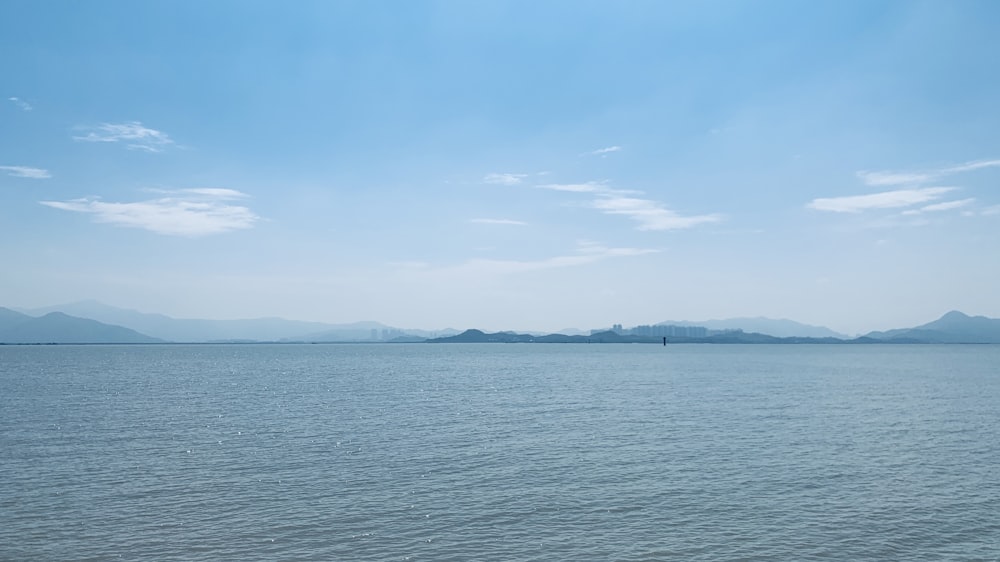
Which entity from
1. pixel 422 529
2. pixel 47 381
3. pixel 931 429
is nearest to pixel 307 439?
pixel 422 529

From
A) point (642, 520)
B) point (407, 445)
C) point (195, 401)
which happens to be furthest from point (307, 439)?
point (195, 401)

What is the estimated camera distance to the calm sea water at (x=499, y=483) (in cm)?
3098

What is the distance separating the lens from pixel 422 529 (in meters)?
32.9

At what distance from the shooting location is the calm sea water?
3098cm

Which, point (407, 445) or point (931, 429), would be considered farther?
point (931, 429)

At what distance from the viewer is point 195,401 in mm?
92812

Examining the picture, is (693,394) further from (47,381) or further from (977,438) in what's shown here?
(47,381)

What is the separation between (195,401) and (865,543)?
8765 cm

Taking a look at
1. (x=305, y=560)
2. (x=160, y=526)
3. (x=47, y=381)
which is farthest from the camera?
(x=47, y=381)

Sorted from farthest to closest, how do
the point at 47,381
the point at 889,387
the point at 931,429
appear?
the point at 47,381
the point at 889,387
the point at 931,429

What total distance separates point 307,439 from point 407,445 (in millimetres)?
10230

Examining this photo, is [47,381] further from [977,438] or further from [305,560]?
[977,438]

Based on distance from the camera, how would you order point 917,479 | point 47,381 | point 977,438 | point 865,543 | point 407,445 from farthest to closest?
point 47,381, point 977,438, point 407,445, point 917,479, point 865,543

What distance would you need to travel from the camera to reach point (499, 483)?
137ft
